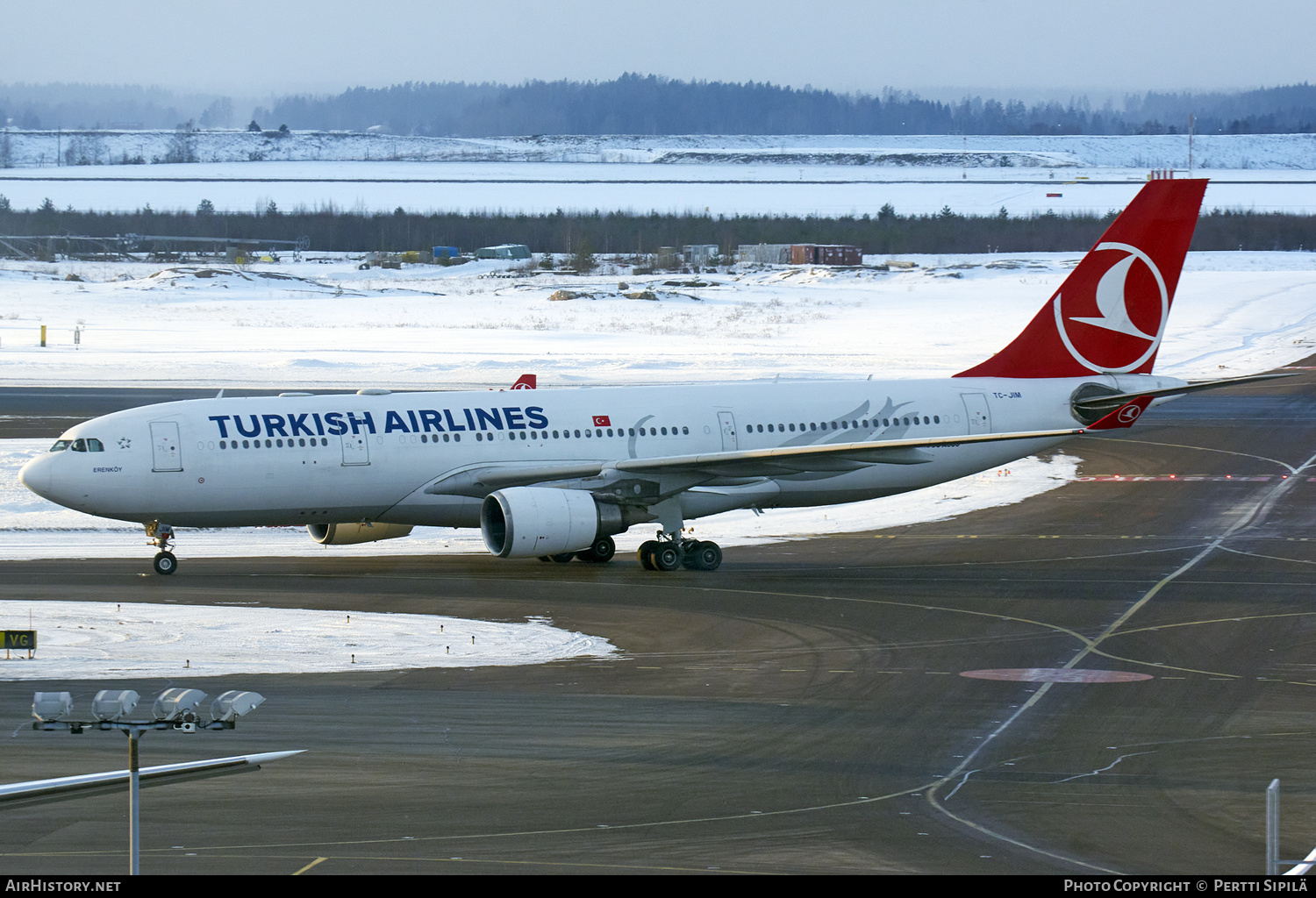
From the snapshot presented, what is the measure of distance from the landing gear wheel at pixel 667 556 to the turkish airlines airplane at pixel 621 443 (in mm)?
27

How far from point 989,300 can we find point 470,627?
8348cm

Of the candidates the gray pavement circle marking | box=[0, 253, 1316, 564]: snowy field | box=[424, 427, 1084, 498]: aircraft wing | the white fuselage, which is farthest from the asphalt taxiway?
box=[0, 253, 1316, 564]: snowy field

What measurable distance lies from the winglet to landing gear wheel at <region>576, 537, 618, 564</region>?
12.4 m

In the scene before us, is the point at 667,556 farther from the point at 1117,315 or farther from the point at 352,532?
the point at 1117,315

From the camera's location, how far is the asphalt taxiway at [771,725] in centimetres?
1634

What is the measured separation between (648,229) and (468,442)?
130 metres

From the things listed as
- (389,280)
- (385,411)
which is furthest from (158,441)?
(389,280)

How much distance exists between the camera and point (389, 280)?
423 feet

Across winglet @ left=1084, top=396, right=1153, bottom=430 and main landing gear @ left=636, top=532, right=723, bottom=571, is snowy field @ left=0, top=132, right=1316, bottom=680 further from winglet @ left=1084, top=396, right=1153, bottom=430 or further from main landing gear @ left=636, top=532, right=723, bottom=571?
winglet @ left=1084, top=396, right=1153, bottom=430

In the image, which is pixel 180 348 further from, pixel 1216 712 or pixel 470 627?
pixel 1216 712

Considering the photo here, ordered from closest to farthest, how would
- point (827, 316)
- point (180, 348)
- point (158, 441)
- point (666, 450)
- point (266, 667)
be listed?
point (266, 667) < point (158, 441) < point (666, 450) < point (180, 348) < point (827, 316)

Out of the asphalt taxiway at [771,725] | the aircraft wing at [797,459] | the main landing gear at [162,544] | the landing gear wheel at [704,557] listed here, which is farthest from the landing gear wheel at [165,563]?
the landing gear wheel at [704,557]

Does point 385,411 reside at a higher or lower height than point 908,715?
higher

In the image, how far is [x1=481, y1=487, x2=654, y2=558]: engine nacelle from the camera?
32.7 m
